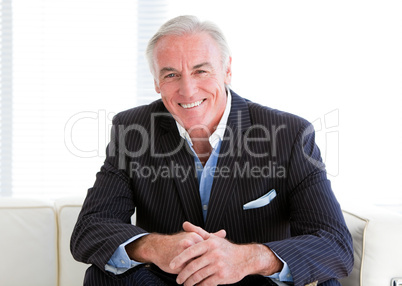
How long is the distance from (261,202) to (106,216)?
55 centimetres

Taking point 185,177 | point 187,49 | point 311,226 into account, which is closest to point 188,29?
point 187,49

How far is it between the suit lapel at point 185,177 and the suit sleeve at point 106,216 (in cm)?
18

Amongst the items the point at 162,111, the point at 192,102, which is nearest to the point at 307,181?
the point at 192,102

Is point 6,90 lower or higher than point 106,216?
higher

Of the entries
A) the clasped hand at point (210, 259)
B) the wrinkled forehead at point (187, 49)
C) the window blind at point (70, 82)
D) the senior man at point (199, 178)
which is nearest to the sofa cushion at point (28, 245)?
the senior man at point (199, 178)

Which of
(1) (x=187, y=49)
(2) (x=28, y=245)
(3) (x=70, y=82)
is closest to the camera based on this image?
(1) (x=187, y=49)

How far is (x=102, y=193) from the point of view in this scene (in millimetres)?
1745

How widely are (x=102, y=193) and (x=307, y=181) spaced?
73 cm

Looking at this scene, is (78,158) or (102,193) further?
(78,158)

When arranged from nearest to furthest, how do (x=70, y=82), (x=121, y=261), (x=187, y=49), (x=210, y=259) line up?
1. (x=210, y=259)
2. (x=121, y=261)
3. (x=187, y=49)
4. (x=70, y=82)

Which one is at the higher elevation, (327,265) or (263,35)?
(263,35)

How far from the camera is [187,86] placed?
173 cm

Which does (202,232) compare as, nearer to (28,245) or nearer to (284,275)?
(284,275)

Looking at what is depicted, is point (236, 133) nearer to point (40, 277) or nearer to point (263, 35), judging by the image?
point (40, 277)
